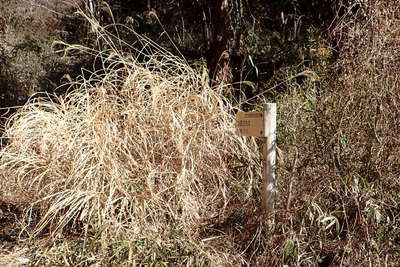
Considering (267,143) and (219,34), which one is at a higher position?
(219,34)

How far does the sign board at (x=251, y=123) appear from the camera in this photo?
3.67 metres

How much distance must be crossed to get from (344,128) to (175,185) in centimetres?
127

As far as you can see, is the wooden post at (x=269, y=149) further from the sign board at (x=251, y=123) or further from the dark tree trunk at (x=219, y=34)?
the dark tree trunk at (x=219, y=34)

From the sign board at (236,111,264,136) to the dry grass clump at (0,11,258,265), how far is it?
1.71ft

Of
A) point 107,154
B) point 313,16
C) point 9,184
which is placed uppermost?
point 313,16

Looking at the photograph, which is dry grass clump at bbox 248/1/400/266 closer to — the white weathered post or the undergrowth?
the undergrowth

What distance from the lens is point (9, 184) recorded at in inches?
185

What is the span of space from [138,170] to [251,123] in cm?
97

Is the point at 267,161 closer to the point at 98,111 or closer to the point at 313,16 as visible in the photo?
the point at 98,111

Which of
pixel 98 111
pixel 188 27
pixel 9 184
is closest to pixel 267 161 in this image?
pixel 98 111

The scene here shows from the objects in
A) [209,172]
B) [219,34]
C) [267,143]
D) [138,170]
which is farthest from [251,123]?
[219,34]

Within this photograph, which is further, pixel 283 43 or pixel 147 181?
pixel 283 43

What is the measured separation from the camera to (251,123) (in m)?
3.75

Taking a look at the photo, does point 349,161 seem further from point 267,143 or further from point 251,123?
point 251,123
